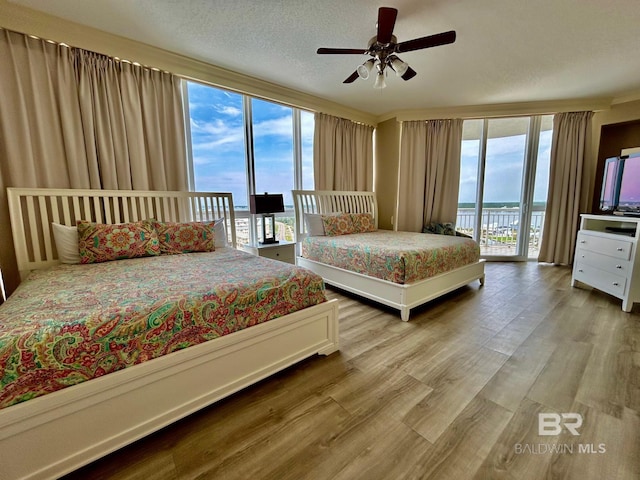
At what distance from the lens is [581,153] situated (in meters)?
4.01

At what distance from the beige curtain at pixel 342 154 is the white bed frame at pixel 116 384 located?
2.82m

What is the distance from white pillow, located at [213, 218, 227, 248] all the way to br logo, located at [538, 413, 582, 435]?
2701 millimetres

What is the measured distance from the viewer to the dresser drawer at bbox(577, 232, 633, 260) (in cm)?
259

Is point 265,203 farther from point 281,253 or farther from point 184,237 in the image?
point 184,237

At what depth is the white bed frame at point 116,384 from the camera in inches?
38.4

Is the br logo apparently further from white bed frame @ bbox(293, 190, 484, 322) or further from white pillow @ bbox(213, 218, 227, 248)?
white pillow @ bbox(213, 218, 227, 248)

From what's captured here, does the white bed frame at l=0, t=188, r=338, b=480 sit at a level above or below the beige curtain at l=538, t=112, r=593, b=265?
below

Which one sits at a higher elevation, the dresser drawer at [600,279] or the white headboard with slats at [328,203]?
the white headboard with slats at [328,203]

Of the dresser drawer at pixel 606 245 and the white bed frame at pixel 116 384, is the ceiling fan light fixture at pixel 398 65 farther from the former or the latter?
the dresser drawer at pixel 606 245

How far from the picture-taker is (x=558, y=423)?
1.32 metres

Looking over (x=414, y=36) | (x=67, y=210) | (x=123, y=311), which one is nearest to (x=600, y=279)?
(x=414, y=36)

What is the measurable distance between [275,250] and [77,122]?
217 cm

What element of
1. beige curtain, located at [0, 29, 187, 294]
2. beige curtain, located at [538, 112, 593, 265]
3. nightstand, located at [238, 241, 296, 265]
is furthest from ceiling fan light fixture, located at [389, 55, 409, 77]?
beige curtain, located at [538, 112, 593, 265]

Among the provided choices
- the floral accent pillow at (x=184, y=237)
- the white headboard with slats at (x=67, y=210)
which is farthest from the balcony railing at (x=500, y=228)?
the white headboard with slats at (x=67, y=210)
